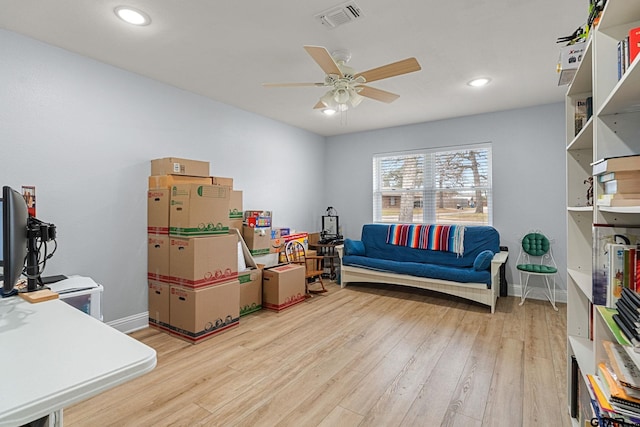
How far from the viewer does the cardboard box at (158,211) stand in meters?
3.04

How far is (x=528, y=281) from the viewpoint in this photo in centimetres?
415

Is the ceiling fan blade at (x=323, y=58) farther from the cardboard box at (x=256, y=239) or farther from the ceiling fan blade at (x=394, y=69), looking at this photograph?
the cardboard box at (x=256, y=239)

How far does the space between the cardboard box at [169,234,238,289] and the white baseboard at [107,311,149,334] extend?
562 mm

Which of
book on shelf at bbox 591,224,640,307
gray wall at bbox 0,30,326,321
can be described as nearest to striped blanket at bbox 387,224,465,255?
gray wall at bbox 0,30,326,321

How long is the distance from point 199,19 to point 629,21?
7.68 feet

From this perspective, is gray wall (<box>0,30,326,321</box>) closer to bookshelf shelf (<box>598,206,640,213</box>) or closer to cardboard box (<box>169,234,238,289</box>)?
cardboard box (<box>169,234,238,289</box>)

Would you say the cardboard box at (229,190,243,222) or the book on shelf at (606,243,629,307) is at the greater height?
the cardboard box at (229,190,243,222)

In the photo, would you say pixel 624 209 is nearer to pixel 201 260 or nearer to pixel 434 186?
pixel 201 260

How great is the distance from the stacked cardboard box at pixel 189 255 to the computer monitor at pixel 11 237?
1.63 metres

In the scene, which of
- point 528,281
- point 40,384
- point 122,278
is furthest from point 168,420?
point 528,281

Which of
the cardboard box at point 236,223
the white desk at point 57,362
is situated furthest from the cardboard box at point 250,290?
the white desk at point 57,362

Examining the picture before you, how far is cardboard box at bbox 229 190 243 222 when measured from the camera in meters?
3.81

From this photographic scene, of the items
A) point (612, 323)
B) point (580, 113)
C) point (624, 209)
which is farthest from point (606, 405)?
point (580, 113)

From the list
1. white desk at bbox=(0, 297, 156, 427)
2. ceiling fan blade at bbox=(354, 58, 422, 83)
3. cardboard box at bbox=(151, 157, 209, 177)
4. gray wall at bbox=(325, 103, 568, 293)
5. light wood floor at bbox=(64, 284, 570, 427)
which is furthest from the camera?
gray wall at bbox=(325, 103, 568, 293)
